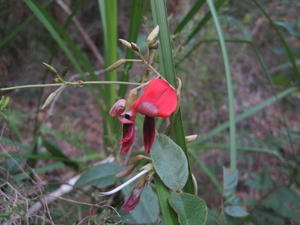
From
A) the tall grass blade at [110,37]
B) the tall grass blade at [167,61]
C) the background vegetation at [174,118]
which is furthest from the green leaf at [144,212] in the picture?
the tall grass blade at [110,37]

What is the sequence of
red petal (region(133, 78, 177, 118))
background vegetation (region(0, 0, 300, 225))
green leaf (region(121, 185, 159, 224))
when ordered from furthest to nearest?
background vegetation (region(0, 0, 300, 225))
green leaf (region(121, 185, 159, 224))
red petal (region(133, 78, 177, 118))

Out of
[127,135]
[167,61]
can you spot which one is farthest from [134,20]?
[127,135]

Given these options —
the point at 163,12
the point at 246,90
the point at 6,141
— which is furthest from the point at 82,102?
the point at 163,12

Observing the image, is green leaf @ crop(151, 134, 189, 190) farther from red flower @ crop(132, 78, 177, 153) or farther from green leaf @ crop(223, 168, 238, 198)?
green leaf @ crop(223, 168, 238, 198)

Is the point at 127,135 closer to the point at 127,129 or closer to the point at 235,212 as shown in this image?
the point at 127,129

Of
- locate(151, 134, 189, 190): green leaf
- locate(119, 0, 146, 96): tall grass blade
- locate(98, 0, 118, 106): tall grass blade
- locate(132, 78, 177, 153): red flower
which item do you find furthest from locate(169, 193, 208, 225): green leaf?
locate(98, 0, 118, 106): tall grass blade

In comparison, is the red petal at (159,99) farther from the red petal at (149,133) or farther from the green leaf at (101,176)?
the green leaf at (101,176)

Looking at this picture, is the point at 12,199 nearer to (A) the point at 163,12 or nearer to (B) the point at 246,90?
(A) the point at 163,12

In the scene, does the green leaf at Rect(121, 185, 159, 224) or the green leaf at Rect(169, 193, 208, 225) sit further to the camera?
the green leaf at Rect(121, 185, 159, 224)

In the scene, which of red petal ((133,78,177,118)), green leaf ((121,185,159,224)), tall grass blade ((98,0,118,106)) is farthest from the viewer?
tall grass blade ((98,0,118,106))
